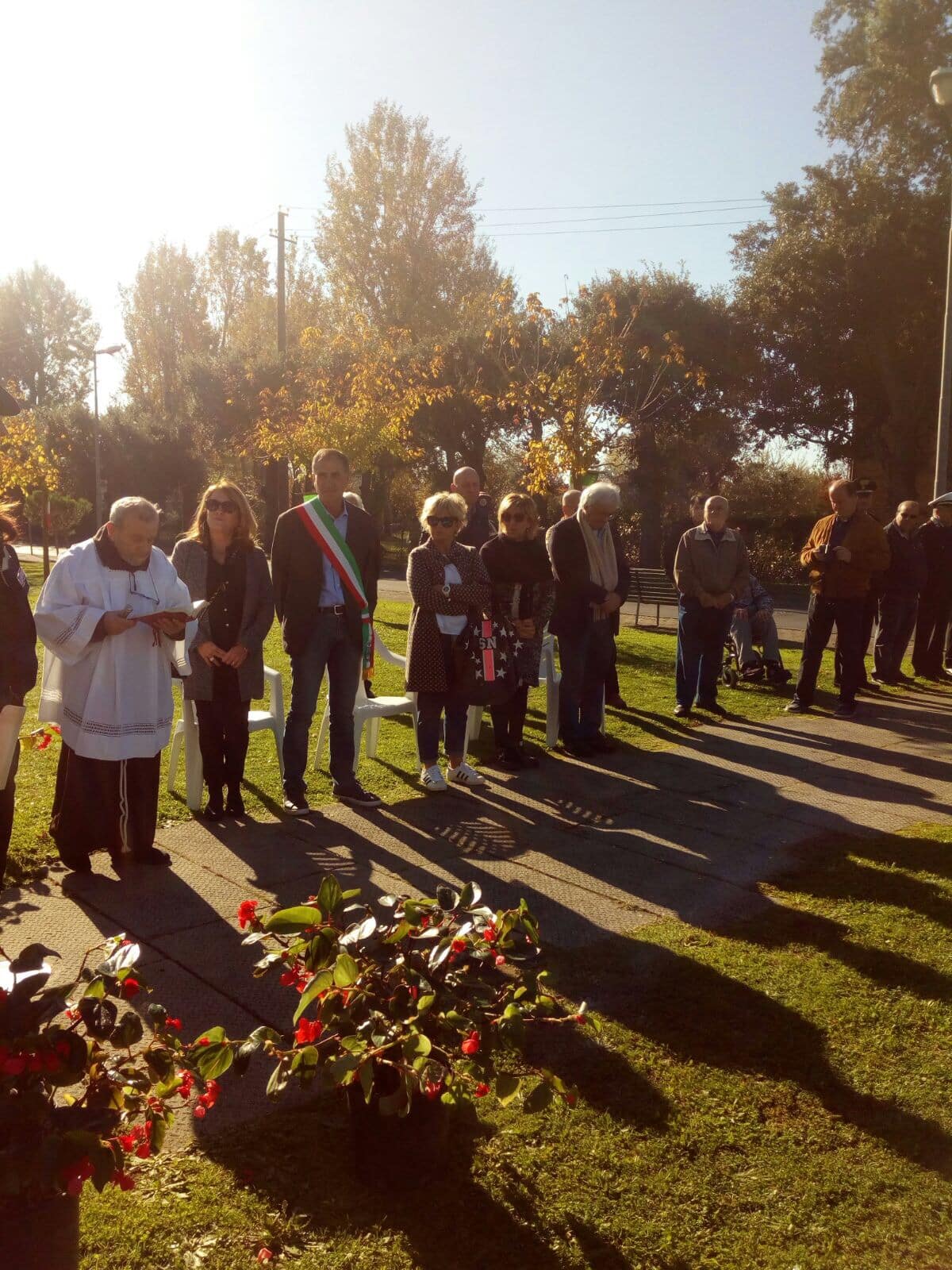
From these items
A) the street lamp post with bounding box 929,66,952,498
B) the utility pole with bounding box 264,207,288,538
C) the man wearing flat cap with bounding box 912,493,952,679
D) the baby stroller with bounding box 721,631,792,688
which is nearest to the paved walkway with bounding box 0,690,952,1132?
the baby stroller with bounding box 721,631,792,688

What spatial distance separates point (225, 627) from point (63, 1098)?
3.90 meters

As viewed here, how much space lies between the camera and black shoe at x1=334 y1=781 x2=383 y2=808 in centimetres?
625

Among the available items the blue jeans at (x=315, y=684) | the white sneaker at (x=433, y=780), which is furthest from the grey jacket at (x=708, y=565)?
the blue jeans at (x=315, y=684)

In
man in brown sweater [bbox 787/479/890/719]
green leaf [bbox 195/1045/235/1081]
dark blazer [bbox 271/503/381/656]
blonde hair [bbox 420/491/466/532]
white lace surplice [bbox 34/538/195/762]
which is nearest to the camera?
green leaf [bbox 195/1045/235/1081]

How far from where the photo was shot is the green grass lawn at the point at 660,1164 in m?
2.53

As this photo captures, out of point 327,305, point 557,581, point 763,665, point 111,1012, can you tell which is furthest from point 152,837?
point 327,305

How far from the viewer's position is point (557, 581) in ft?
25.4

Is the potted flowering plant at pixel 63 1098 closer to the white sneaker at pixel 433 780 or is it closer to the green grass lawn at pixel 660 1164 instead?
the green grass lawn at pixel 660 1164

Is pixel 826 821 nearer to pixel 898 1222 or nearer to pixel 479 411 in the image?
pixel 898 1222

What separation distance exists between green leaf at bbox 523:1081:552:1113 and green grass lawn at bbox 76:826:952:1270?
0.35 m

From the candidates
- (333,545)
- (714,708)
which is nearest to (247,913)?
(333,545)

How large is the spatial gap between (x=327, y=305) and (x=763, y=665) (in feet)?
112

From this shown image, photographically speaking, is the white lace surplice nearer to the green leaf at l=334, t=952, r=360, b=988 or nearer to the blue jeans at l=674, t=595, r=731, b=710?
the green leaf at l=334, t=952, r=360, b=988

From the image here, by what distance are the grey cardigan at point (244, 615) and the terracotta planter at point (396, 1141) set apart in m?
3.44
